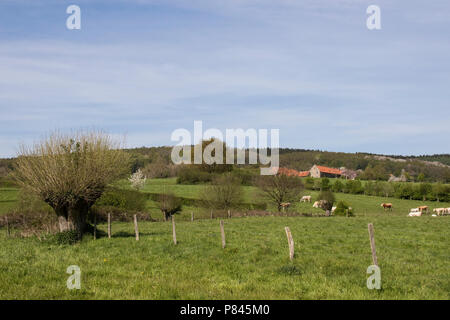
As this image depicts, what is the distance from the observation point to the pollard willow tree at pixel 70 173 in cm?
2222

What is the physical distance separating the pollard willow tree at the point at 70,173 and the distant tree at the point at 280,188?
36261 millimetres

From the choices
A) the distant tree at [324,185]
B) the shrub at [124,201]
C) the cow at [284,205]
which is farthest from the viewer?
the distant tree at [324,185]

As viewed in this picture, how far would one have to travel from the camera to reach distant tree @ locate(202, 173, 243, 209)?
182 ft

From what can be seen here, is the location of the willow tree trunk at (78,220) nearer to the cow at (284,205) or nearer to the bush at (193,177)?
the cow at (284,205)

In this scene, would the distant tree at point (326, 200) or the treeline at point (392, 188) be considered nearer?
the distant tree at point (326, 200)

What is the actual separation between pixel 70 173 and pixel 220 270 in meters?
12.5

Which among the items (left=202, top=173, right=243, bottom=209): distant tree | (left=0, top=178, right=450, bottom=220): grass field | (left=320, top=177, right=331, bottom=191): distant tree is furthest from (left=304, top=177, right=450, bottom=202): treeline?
(left=202, top=173, right=243, bottom=209): distant tree

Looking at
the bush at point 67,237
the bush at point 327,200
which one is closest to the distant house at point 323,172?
the bush at point 327,200

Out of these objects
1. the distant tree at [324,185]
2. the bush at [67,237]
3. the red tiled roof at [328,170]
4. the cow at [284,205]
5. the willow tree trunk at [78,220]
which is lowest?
the cow at [284,205]

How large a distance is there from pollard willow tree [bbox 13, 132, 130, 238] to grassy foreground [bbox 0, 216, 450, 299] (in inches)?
116

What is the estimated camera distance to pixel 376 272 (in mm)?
11484

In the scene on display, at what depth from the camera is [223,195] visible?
55.8 m

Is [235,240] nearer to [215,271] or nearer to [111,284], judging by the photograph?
[215,271]

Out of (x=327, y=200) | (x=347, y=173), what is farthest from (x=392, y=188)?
(x=347, y=173)
